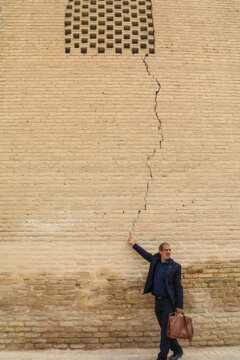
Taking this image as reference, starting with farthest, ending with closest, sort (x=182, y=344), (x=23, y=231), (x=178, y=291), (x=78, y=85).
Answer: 1. (x=78, y=85)
2. (x=23, y=231)
3. (x=182, y=344)
4. (x=178, y=291)

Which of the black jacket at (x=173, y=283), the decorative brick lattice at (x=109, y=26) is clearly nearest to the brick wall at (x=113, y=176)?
the decorative brick lattice at (x=109, y=26)

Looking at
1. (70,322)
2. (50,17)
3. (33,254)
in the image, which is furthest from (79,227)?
(50,17)

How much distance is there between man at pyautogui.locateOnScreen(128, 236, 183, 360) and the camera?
9.71ft

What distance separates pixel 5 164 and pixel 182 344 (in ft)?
10.6

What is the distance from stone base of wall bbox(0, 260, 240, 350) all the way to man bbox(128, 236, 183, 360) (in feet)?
1.22

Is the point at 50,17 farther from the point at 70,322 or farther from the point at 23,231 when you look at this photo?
the point at 70,322

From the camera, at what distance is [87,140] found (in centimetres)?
401

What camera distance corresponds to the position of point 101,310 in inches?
135

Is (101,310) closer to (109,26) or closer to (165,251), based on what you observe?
(165,251)

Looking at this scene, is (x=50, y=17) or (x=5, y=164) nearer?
(x=5, y=164)

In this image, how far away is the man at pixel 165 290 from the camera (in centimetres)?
296

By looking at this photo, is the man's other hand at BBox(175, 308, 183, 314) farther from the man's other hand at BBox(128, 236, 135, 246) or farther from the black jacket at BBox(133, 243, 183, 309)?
the man's other hand at BBox(128, 236, 135, 246)

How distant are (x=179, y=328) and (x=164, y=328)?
0.18 meters

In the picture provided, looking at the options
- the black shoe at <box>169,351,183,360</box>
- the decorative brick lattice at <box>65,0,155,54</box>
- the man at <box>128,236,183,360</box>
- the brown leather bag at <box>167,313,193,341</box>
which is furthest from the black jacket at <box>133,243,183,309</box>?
the decorative brick lattice at <box>65,0,155,54</box>
